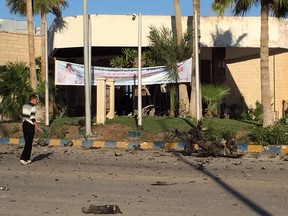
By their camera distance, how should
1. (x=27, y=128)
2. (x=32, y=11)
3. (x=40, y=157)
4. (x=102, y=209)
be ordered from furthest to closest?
(x=32, y=11)
(x=40, y=157)
(x=27, y=128)
(x=102, y=209)

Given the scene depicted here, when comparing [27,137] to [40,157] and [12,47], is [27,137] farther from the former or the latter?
[12,47]

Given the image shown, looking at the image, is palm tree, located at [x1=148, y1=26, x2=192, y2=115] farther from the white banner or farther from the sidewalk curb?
the sidewalk curb

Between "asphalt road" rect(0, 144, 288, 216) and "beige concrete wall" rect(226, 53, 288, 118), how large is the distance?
14.9 meters

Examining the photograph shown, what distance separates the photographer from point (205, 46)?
26.3 metres

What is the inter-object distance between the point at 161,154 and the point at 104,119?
17.0ft

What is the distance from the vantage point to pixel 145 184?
10.5 metres

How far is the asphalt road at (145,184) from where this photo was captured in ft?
26.6

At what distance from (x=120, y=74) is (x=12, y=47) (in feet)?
42.6

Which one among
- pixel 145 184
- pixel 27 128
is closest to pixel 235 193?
pixel 145 184

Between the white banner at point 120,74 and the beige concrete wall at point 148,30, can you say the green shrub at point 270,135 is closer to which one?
the white banner at point 120,74

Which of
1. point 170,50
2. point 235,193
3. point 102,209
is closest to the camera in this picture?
point 102,209

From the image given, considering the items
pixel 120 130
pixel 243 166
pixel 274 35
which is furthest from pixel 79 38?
pixel 243 166

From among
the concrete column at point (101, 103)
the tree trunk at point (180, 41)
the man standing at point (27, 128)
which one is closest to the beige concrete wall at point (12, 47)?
the tree trunk at point (180, 41)

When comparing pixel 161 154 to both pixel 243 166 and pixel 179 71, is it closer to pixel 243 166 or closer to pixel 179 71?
pixel 243 166
